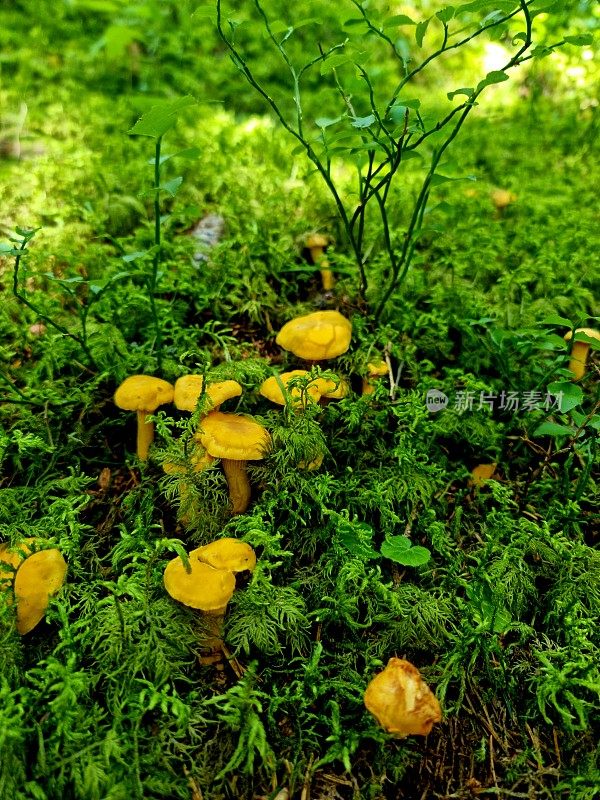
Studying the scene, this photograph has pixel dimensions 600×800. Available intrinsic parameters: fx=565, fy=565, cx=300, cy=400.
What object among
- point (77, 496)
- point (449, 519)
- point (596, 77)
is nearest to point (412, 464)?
point (449, 519)

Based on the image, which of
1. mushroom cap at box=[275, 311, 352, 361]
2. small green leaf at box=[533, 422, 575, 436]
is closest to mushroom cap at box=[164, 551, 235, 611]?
mushroom cap at box=[275, 311, 352, 361]

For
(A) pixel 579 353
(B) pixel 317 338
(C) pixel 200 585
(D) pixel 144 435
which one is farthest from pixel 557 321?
(D) pixel 144 435

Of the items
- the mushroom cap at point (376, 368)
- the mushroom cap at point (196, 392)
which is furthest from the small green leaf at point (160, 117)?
the mushroom cap at point (376, 368)

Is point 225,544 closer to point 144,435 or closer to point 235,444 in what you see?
point 235,444

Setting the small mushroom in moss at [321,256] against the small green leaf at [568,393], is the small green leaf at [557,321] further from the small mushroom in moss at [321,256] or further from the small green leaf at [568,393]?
the small mushroom in moss at [321,256]

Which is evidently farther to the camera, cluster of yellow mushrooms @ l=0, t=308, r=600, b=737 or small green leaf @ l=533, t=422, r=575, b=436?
small green leaf @ l=533, t=422, r=575, b=436

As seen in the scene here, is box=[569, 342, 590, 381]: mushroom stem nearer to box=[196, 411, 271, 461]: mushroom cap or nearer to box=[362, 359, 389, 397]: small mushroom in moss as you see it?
box=[362, 359, 389, 397]: small mushroom in moss
